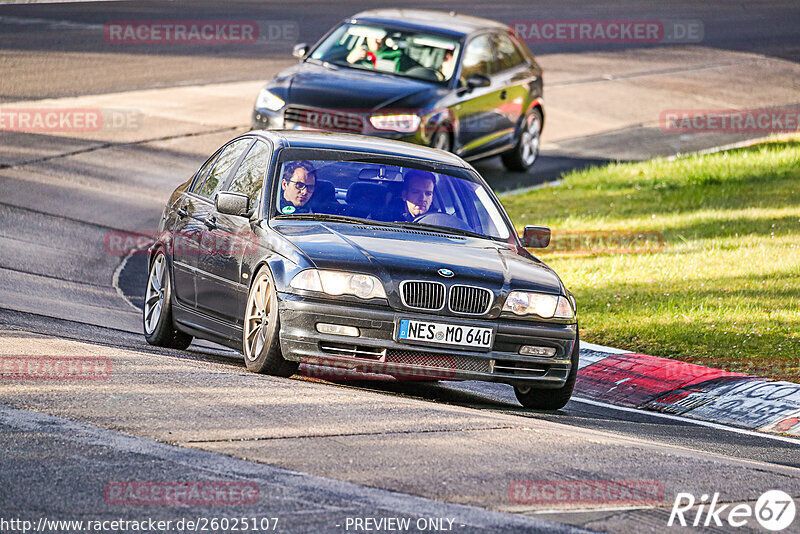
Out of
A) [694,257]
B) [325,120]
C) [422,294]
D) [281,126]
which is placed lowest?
[694,257]

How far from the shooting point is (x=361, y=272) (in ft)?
27.3

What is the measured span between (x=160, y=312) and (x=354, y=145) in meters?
1.96

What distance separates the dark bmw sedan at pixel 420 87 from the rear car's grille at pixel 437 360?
27.1 ft

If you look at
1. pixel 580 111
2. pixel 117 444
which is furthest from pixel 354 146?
pixel 580 111

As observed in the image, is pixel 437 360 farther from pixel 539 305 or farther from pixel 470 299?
pixel 539 305

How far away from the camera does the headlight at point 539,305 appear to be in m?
8.54

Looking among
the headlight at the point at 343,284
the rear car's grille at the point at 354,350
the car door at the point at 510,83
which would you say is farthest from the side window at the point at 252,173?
the car door at the point at 510,83

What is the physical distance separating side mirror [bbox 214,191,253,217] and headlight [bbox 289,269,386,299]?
116 centimetres

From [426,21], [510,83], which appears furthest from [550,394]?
[510,83]

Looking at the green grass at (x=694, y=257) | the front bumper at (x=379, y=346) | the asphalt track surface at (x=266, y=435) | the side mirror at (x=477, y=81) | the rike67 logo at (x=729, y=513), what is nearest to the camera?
the asphalt track surface at (x=266, y=435)

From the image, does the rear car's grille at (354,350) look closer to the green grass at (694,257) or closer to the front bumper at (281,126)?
the green grass at (694,257)

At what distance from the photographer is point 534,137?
20.5 metres

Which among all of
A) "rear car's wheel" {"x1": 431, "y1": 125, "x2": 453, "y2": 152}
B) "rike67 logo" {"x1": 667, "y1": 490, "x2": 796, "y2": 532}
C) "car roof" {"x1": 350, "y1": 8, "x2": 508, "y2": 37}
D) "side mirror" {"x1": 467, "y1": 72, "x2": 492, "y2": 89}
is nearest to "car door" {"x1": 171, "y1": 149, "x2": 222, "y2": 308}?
"rike67 logo" {"x1": 667, "y1": 490, "x2": 796, "y2": 532}

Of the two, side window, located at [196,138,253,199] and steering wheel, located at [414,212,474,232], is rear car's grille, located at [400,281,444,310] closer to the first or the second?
steering wheel, located at [414,212,474,232]
